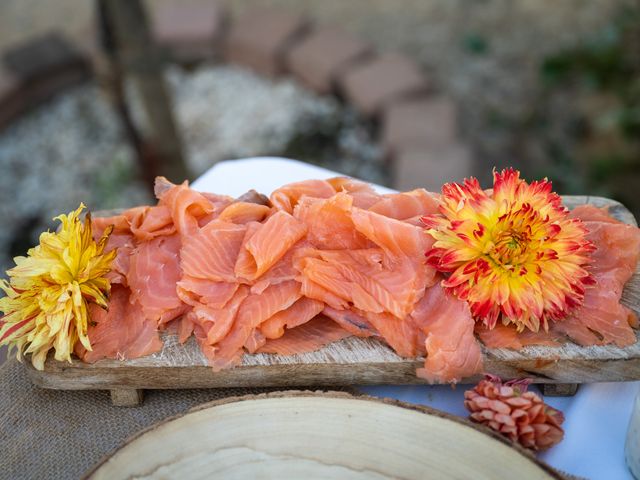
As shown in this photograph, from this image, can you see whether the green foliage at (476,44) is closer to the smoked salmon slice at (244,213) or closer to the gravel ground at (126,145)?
the gravel ground at (126,145)

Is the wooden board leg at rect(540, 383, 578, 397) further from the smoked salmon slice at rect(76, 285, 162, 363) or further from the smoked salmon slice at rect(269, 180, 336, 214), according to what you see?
the smoked salmon slice at rect(76, 285, 162, 363)

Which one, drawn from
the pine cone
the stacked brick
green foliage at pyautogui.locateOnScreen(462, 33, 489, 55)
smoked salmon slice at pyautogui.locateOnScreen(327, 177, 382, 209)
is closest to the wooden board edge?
the pine cone

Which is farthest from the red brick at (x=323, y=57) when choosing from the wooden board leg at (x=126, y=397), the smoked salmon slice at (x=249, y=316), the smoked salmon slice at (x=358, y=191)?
the wooden board leg at (x=126, y=397)

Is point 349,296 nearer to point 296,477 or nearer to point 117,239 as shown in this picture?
point 296,477

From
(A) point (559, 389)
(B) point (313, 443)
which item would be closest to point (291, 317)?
(B) point (313, 443)

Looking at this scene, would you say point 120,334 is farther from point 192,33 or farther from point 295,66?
point 192,33
